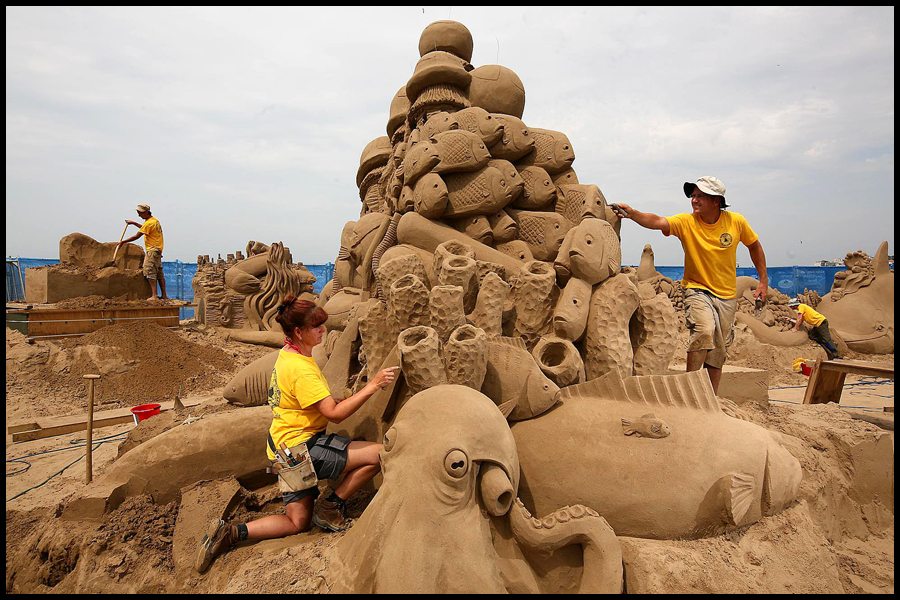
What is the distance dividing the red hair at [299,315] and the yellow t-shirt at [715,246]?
2554 millimetres

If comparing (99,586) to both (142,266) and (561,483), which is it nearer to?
(561,483)

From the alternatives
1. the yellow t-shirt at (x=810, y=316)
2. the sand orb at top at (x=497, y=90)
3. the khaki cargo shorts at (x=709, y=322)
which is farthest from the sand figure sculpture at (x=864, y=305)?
the sand orb at top at (x=497, y=90)

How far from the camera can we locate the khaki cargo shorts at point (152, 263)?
877 centimetres

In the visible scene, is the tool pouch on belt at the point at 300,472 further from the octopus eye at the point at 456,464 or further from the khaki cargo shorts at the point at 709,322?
the khaki cargo shorts at the point at 709,322

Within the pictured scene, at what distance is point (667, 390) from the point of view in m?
2.25

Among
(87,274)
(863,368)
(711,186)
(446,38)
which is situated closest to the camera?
(711,186)

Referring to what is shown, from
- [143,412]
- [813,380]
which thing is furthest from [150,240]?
[813,380]

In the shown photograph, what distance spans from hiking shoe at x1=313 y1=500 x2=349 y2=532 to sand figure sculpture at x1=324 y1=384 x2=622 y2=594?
0.97 feet

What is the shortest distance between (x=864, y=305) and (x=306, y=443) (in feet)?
36.3

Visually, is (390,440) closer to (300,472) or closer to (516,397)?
(300,472)

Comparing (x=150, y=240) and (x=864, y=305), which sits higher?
(x=150, y=240)

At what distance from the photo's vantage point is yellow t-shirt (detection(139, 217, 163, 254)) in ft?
28.8

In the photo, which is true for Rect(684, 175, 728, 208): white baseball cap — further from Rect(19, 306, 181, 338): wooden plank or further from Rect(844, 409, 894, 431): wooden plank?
Rect(19, 306, 181, 338): wooden plank

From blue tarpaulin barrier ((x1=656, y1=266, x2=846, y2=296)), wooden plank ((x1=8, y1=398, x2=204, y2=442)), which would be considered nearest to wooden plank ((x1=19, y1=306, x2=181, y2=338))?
wooden plank ((x1=8, y1=398, x2=204, y2=442))
